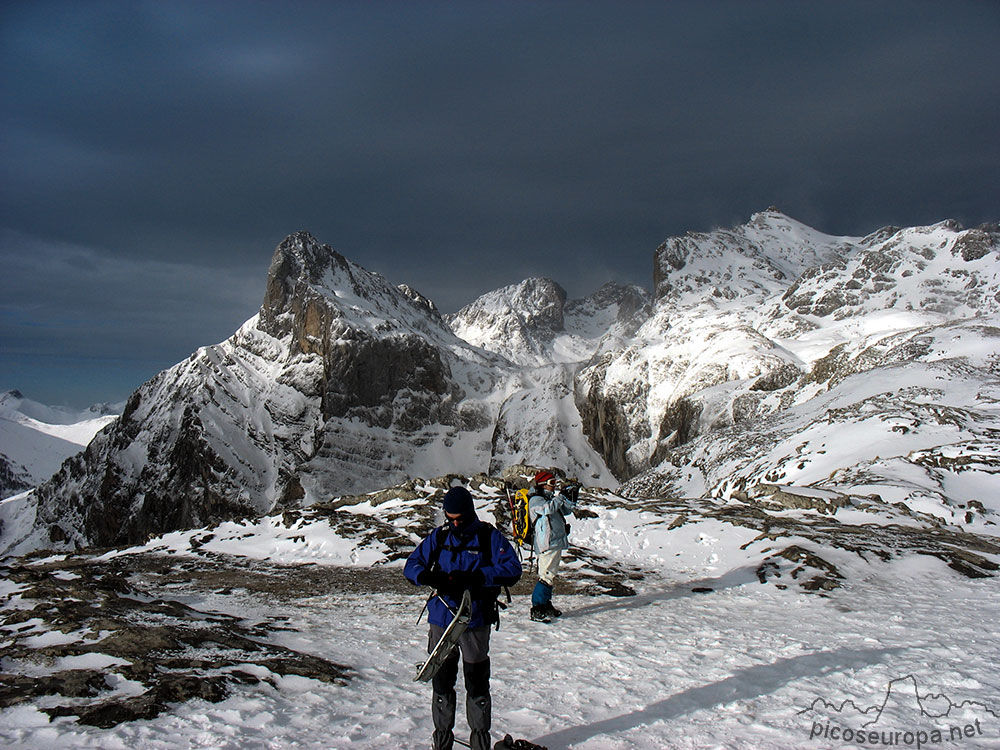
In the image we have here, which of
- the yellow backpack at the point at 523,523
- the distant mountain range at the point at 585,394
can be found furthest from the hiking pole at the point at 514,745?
the distant mountain range at the point at 585,394

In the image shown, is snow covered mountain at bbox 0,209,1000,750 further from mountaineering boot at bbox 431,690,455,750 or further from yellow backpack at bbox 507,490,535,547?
yellow backpack at bbox 507,490,535,547

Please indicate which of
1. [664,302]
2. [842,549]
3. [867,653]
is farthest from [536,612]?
[664,302]

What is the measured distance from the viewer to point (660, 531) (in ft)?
61.7

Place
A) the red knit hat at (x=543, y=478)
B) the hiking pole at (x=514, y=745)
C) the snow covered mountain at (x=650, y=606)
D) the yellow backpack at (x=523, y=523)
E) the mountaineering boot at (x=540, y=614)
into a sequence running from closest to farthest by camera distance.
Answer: the hiking pole at (x=514, y=745) → the snow covered mountain at (x=650, y=606) → the mountaineering boot at (x=540, y=614) → the yellow backpack at (x=523, y=523) → the red knit hat at (x=543, y=478)

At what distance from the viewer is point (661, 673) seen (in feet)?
24.6

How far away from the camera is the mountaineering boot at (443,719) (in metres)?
5.34

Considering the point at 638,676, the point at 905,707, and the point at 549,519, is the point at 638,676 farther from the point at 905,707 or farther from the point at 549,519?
the point at 549,519

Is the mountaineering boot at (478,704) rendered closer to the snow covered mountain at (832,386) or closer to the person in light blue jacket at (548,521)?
the person in light blue jacket at (548,521)

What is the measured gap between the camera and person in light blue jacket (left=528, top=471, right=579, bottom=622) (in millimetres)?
11031

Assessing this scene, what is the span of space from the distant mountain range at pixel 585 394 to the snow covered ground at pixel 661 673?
2159 centimetres

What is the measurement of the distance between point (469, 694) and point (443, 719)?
0.31 meters

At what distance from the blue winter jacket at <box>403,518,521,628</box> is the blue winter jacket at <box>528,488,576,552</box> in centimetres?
521

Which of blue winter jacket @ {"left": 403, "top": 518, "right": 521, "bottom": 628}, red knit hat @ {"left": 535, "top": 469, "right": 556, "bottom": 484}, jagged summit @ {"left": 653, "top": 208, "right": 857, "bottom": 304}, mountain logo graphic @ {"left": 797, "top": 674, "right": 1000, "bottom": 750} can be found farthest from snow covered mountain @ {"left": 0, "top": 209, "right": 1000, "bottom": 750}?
jagged summit @ {"left": 653, "top": 208, "right": 857, "bottom": 304}

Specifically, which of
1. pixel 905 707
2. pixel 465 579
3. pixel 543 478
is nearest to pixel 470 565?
pixel 465 579
